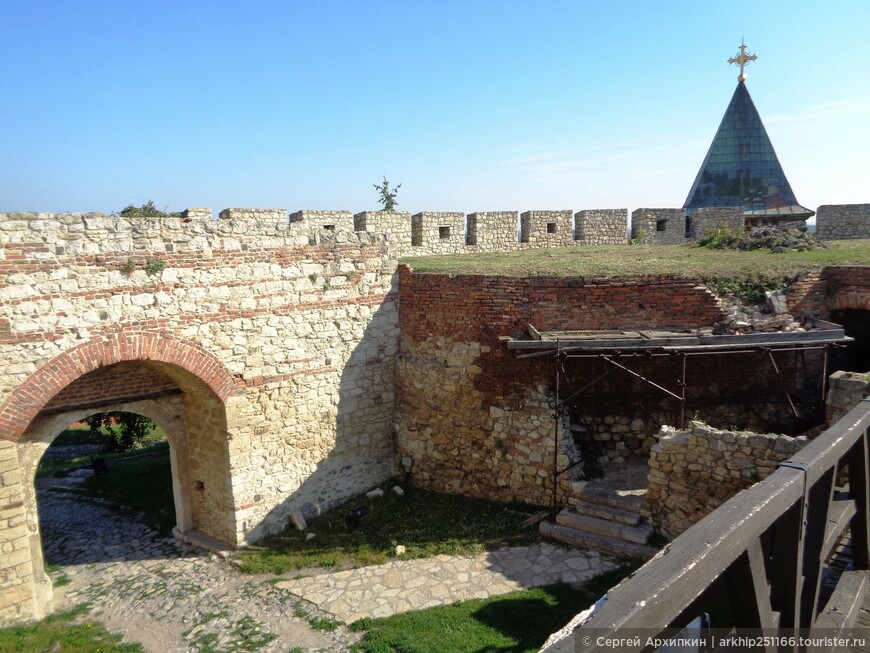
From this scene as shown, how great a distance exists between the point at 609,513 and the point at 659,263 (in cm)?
445

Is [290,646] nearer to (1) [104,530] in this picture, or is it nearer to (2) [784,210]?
(1) [104,530]

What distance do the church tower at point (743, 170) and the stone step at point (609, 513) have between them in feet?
39.2

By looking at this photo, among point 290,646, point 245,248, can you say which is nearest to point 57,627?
point 290,646

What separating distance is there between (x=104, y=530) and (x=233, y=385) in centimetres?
379

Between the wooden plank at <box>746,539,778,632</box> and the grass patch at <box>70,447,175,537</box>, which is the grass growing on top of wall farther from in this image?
the wooden plank at <box>746,539,778,632</box>

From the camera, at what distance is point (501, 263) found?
35.1ft

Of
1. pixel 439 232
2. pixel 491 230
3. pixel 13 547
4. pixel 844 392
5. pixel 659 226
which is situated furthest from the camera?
pixel 659 226

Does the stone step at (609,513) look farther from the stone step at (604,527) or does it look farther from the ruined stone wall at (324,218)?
the ruined stone wall at (324,218)

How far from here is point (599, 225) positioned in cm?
1510

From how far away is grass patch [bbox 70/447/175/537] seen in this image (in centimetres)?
1012

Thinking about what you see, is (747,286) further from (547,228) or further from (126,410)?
(126,410)

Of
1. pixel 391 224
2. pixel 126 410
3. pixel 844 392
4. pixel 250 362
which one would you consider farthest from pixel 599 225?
pixel 126 410

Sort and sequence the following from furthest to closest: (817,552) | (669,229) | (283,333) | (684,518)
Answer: (669,229) → (283,333) → (684,518) → (817,552)

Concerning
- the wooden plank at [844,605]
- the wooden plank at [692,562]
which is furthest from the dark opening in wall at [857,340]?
the wooden plank at [692,562]
